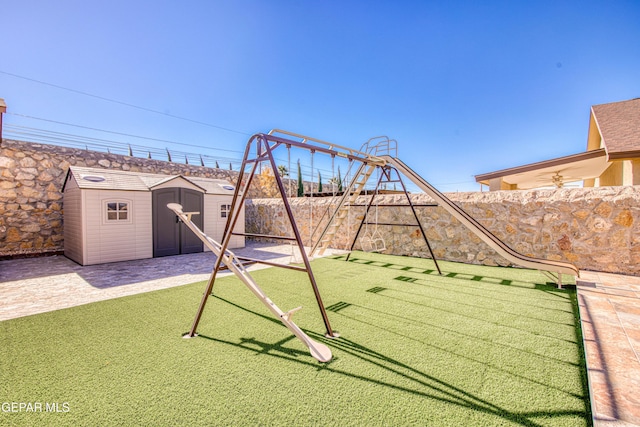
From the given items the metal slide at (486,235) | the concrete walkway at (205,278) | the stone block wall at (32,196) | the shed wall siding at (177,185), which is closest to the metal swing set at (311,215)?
the metal slide at (486,235)

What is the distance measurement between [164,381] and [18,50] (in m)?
11.1

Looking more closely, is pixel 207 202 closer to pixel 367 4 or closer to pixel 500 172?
pixel 367 4

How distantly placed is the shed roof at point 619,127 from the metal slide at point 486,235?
12.3ft

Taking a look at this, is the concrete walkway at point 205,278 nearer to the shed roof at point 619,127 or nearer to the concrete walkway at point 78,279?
the concrete walkway at point 78,279

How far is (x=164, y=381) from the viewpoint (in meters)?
2.18

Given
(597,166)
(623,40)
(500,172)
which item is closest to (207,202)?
(500,172)

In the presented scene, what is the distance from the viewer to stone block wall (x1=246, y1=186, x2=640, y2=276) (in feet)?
18.4

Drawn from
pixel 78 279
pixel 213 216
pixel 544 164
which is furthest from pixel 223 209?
pixel 544 164

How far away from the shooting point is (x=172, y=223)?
8.47 m

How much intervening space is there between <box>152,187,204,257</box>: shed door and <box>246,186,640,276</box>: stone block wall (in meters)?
4.56

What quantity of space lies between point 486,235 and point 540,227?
259 cm

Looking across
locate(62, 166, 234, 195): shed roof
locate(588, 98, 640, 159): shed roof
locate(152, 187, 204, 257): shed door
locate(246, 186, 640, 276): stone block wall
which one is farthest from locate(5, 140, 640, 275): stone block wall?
locate(152, 187, 204, 257): shed door

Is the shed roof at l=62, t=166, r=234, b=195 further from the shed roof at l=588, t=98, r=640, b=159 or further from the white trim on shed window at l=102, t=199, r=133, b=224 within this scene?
the shed roof at l=588, t=98, r=640, b=159

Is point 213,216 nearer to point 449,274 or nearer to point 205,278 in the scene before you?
point 205,278
